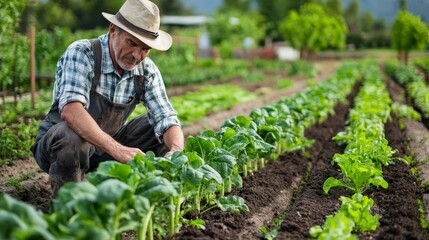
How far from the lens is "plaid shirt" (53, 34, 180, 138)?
16.6 ft

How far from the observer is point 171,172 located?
4.48 metres

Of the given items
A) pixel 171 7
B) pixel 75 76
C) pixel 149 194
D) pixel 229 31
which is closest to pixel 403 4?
pixel 229 31

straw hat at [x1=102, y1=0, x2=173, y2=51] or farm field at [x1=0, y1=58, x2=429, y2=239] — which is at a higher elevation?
straw hat at [x1=102, y1=0, x2=173, y2=51]

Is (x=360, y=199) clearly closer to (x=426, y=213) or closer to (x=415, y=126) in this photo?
(x=426, y=213)

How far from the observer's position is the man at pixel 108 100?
16.2 ft

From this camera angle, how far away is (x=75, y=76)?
5.08 metres

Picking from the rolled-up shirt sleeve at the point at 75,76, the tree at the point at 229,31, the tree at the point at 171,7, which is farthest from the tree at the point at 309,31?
the tree at the point at 171,7

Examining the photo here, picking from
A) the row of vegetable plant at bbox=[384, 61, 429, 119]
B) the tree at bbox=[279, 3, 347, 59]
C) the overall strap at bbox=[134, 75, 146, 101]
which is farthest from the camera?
the tree at bbox=[279, 3, 347, 59]

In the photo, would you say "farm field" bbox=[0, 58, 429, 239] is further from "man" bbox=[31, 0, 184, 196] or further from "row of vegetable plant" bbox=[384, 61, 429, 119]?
"row of vegetable plant" bbox=[384, 61, 429, 119]

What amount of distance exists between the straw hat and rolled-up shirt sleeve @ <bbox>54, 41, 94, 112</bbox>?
38cm

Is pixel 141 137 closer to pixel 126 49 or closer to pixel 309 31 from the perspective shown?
pixel 126 49

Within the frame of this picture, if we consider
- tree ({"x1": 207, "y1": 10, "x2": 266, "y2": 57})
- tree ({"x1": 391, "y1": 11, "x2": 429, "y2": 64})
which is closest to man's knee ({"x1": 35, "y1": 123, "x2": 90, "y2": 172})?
tree ({"x1": 391, "y1": 11, "x2": 429, "y2": 64})

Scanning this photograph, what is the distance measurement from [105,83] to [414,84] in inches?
508

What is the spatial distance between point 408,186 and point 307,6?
98.3 ft
